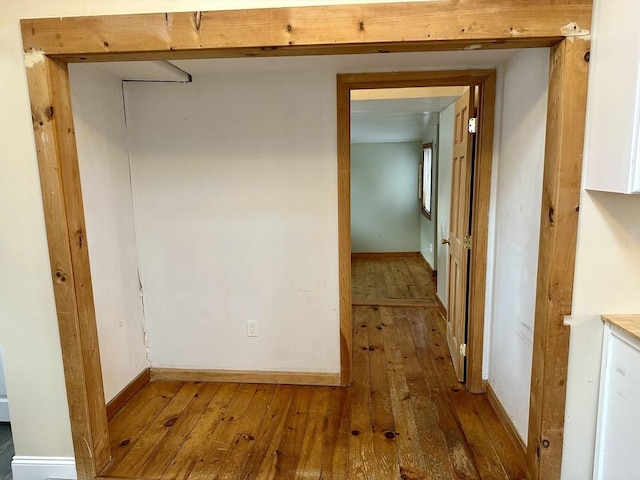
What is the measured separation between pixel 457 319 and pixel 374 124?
9.62 ft

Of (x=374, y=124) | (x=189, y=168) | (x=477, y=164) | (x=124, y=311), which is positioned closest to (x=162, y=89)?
(x=189, y=168)

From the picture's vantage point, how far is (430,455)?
207 centimetres

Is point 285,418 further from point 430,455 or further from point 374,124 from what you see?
point 374,124

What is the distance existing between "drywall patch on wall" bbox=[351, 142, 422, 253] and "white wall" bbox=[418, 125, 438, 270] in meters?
0.26

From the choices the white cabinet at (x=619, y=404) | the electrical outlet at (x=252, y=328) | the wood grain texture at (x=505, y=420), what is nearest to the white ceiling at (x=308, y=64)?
the white cabinet at (x=619, y=404)

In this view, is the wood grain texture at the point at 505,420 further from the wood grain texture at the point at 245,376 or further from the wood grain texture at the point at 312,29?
the wood grain texture at the point at 312,29

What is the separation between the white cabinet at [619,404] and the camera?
1388 millimetres

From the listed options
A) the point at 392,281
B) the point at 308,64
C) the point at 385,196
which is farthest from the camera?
the point at 385,196

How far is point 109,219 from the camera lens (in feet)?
8.07

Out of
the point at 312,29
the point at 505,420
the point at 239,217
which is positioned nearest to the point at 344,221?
the point at 239,217

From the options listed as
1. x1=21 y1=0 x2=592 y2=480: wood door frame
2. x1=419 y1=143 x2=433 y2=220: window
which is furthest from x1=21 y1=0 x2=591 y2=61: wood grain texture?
x1=419 y1=143 x2=433 y2=220: window

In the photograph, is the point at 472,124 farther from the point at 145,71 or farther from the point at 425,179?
the point at 425,179

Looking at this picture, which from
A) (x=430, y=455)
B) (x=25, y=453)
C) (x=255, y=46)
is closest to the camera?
(x=255, y=46)

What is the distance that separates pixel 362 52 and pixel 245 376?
7.47 ft
